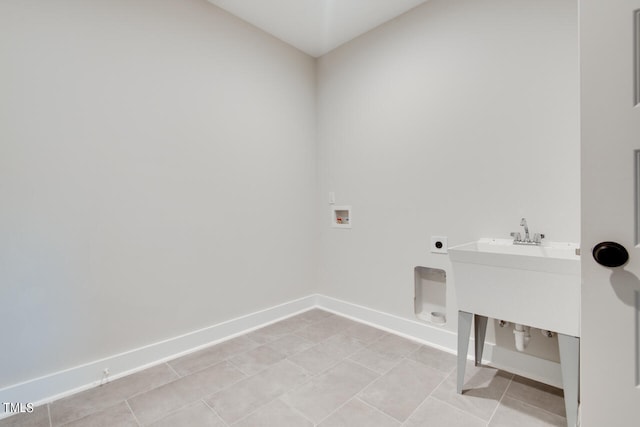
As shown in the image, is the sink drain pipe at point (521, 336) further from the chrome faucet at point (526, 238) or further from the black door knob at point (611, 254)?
the black door knob at point (611, 254)

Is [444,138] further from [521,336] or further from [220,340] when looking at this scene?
[220,340]

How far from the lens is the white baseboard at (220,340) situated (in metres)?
1.60

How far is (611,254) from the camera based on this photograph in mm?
904

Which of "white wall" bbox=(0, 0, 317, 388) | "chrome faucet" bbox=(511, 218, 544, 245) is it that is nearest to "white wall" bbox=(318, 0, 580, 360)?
"chrome faucet" bbox=(511, 218, 544, 245)

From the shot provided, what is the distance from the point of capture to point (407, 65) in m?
2.32

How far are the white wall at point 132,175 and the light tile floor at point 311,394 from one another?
32cm

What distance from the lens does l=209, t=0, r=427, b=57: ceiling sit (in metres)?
2.23

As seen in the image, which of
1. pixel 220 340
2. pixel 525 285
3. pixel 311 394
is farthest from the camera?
pixel 220 340

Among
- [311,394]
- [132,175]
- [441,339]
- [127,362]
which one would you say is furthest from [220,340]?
[441,339]

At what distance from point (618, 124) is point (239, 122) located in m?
2.28

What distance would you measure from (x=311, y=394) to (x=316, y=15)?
2.72m

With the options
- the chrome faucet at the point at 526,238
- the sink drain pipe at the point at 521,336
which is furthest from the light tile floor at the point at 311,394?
the chrome faucet at the point at 526,238

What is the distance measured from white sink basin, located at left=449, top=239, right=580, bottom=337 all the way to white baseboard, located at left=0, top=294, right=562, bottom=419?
22.4 inches

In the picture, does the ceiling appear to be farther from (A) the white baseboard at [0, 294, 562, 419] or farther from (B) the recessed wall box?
(A) the white baseboard at [0, 294, 562, 419]
